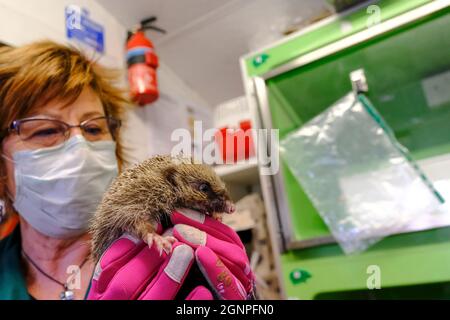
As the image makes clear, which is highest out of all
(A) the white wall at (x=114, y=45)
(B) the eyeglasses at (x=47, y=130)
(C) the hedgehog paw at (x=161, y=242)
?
(A) the white wall at (x=114, y=45)

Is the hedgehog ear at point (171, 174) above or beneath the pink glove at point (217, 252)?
above

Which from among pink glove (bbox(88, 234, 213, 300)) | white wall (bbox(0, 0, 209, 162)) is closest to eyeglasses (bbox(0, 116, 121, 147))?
white wall (bbox(0, 0, 209, 162))

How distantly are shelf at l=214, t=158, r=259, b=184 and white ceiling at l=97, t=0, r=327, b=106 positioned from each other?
189 mm

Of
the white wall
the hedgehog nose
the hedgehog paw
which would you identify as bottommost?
the hedgehog paw

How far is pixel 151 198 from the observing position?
50 cm

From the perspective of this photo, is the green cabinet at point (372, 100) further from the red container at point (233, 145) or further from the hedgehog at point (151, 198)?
the hedgehog at point (151, 198)

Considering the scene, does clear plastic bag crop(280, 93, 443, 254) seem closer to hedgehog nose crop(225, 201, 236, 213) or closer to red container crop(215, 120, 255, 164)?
red container crop(215, 120, 255, 164)

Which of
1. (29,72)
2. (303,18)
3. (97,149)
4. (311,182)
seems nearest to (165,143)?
(97,149)

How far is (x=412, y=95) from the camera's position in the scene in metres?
1.16

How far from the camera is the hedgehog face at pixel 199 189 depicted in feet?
1.64

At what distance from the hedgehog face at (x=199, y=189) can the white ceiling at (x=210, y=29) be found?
35cm

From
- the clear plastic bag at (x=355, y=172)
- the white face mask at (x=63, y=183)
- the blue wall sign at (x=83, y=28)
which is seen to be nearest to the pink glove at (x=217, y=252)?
the white face mask at (x=63, y=183)

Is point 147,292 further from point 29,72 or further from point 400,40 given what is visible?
point 400,40

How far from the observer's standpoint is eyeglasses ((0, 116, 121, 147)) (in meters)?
0.56
